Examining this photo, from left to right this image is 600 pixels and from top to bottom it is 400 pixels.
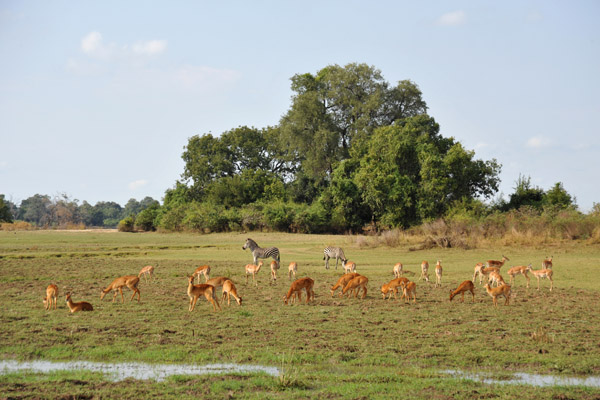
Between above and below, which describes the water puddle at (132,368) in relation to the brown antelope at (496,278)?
below

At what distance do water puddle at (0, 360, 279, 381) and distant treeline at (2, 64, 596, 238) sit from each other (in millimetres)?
34149

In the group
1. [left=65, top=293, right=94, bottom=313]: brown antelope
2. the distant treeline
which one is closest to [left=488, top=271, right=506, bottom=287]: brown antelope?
[left=65, top=293, right=94, bottom=313]: brown antelope

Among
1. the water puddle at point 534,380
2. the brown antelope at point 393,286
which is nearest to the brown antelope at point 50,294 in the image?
the brown antelope at point 393,286

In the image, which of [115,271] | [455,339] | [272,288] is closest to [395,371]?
[455,339]

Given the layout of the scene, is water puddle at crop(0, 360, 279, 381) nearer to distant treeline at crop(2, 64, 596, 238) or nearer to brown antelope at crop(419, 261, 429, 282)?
brown antelope at crop(419, 261, 429, 282)

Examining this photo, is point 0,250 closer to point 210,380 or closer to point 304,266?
point 304,266

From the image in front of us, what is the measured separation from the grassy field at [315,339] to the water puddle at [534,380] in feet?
0.94

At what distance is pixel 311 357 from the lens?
10.4 meters

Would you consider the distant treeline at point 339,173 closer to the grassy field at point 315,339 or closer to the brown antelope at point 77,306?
the grassy field at point 315,339

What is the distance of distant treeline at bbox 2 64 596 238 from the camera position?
2143 inches

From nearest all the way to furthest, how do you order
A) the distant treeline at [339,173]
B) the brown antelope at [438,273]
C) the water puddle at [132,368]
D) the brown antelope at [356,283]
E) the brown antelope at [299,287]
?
the water puddle at [132,368] → the brown antelope at [299,287] → the brown antelope at [356,283] → the brown antelope at [438,273] → the distant treeline at [339,173]

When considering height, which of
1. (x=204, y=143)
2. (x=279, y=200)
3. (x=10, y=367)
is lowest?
(x=10, y=367)

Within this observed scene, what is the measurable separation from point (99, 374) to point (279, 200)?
198 feet

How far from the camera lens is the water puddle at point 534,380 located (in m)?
8.95
